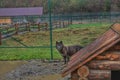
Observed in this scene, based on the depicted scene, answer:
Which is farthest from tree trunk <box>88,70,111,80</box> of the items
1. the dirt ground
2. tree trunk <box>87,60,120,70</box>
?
the dirt ground

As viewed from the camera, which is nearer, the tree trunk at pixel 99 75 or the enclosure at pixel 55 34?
the tree trunk at pixel 99 75

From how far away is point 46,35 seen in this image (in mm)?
21922

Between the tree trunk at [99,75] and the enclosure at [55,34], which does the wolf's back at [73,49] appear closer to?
the enclosure at [55,34]

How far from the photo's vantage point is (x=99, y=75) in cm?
437

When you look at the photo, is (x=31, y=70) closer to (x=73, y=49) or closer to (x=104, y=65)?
(x=73, y=49)

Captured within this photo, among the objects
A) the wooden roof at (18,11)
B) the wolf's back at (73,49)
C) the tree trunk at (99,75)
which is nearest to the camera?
the tree trunk at (99,75)

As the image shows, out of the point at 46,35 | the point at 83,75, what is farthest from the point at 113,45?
the point at 46,35

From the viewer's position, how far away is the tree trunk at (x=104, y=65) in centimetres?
434

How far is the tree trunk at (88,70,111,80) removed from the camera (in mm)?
4340

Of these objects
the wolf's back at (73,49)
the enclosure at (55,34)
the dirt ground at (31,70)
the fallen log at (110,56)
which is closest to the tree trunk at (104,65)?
the fallen log at (110,56)

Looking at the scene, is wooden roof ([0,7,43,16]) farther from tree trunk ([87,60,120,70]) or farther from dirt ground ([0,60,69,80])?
tree trunk ([87,60,120,70])

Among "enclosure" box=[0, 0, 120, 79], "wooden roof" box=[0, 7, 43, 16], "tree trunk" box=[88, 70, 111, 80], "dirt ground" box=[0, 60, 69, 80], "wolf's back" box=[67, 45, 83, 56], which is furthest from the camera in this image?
"wooden roof" box=[0, 7, 43, 16]

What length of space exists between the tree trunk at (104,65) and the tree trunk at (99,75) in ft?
0.16

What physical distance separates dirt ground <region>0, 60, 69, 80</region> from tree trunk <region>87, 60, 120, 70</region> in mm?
5403
